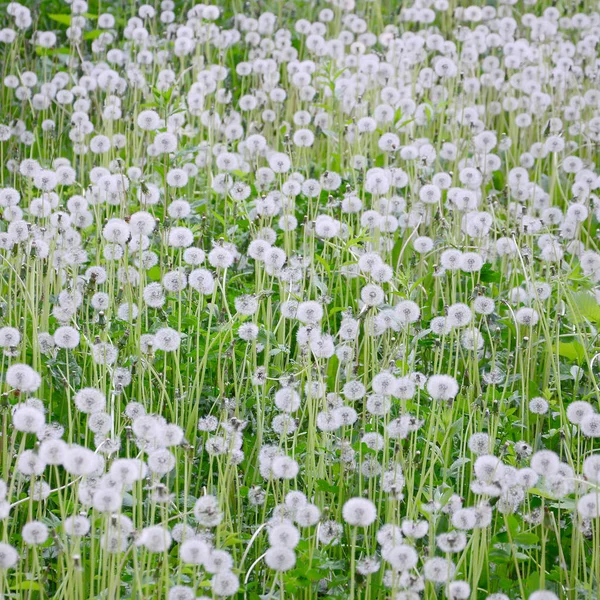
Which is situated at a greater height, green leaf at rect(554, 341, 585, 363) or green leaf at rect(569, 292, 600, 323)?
green leaf at rect(569, 292, 600, 323)

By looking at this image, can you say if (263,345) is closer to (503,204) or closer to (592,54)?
(503,204)

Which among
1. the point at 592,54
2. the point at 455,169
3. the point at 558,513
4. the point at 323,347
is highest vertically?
the point at 592,54

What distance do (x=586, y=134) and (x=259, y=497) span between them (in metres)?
2.85

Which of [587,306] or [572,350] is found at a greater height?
[587,306]

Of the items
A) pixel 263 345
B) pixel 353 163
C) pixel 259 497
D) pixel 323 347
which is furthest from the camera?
pixel 353 163

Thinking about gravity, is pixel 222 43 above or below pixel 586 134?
above

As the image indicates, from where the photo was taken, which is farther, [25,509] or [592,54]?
[592,54]

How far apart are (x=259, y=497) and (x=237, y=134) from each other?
2.29 meters

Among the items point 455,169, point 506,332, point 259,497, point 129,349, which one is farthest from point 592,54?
point 259,497

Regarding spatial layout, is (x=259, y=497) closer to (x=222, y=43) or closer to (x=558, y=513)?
(x=558, y=513)

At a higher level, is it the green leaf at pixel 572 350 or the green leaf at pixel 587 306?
the green leaf at pixel 587 306

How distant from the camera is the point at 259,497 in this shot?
2.19 m

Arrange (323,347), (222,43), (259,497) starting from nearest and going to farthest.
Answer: (259,497), (323,347), (222,43)

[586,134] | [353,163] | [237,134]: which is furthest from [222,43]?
[586,134]
